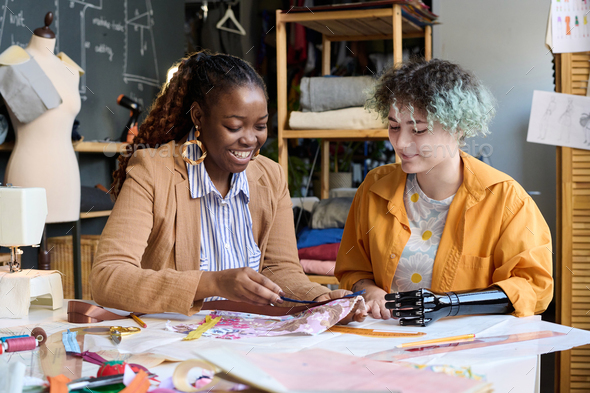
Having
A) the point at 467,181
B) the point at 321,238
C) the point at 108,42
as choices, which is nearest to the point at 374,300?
the point at 467,181

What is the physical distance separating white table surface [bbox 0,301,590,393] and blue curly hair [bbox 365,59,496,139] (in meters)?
0.51

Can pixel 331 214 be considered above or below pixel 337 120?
below

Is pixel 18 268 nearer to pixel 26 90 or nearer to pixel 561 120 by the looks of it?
pixel 26 90

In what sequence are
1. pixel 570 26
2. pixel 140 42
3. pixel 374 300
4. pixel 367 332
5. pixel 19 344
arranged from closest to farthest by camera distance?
pixel 19 344 → pixel 367 332 → pixel 374 300 → pixel 570 26 → pixel 140 42

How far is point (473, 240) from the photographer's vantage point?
4.54ft

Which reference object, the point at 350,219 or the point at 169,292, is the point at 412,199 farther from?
the point at 169,292

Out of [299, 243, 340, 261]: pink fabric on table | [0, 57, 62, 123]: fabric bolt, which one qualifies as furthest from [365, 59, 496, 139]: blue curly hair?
[0, 57, 62, 123]: fabric bolt

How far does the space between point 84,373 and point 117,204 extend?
54 cm

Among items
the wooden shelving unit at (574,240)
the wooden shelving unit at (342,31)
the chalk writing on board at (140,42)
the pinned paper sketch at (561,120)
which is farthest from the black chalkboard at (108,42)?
the wooden shelving unit at (574,240)

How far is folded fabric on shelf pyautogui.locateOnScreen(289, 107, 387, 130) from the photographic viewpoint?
251 centimetres

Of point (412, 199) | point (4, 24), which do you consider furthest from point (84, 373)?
point (4, 24)

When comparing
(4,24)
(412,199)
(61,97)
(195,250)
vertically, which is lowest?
(195,250)

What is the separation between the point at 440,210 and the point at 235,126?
0.57m

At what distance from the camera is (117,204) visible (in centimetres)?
127
